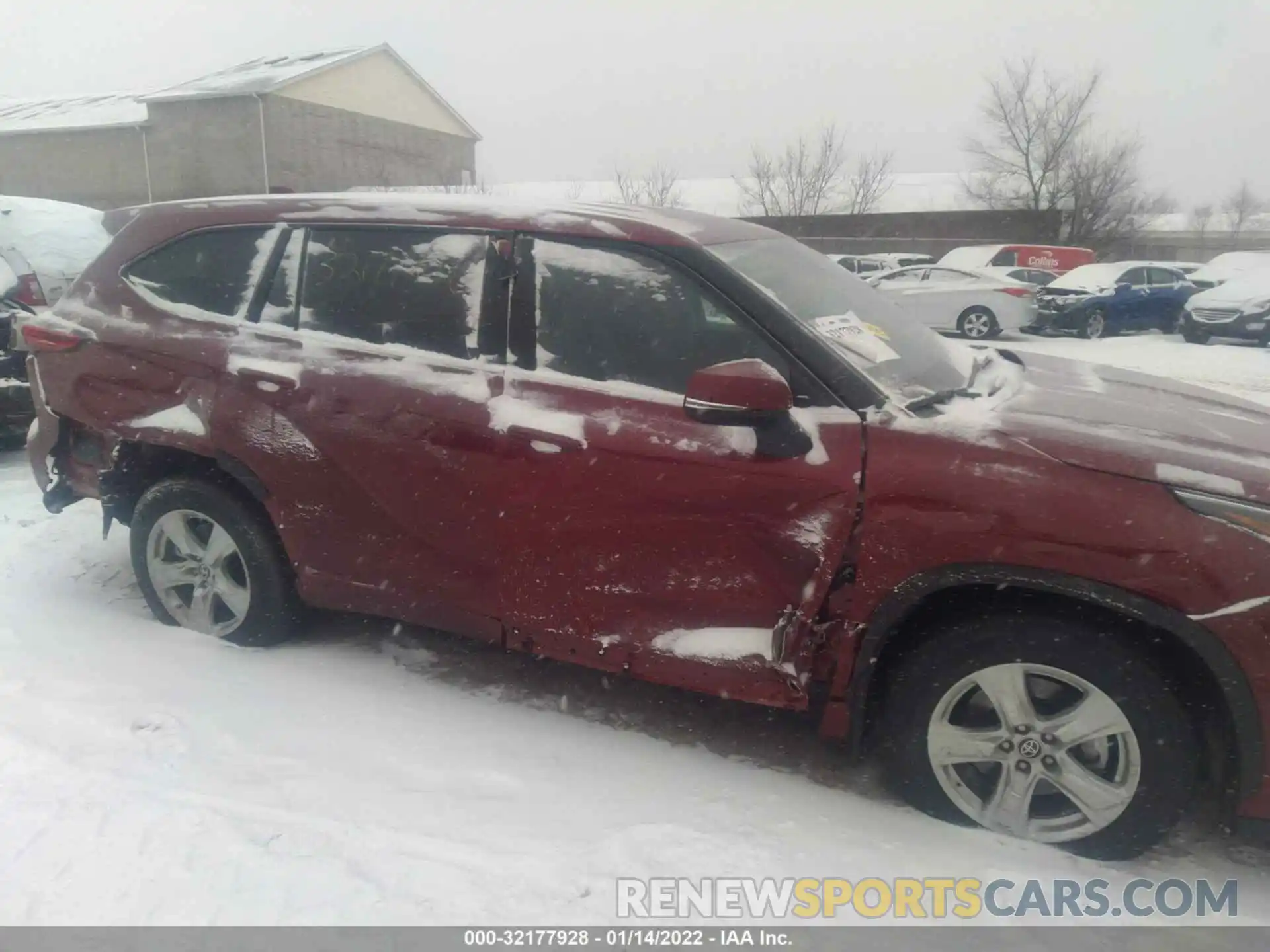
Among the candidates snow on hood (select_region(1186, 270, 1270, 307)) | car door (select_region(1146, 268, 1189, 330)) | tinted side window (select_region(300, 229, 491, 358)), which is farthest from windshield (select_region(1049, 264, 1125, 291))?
tinted side window (select_region(300, 229, 491, 358))

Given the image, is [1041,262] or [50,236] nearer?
[50,236]

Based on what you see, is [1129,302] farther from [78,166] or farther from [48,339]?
[78,166]

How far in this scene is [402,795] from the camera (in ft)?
9.01

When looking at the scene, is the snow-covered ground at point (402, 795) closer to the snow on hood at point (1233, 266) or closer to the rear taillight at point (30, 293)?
the rear taillight at point (30, 293)

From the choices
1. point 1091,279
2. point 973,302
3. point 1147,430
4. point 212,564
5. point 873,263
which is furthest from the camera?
point 873,263

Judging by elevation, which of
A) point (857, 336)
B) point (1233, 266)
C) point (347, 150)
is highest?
point (347, 150)

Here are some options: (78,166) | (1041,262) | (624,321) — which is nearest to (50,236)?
(624,321)

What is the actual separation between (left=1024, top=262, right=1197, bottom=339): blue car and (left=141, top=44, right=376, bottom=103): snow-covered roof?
26347mm

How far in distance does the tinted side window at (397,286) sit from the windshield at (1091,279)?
61.2 ft

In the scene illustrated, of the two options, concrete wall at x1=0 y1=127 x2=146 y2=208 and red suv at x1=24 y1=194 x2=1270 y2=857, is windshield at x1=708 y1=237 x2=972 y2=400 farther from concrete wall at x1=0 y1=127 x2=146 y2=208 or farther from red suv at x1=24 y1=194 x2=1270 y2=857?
concrete wall at x1=0 y1=127 x2=146 y2=208

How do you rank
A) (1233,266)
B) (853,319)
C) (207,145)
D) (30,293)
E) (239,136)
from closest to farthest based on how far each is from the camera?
(853,319) → (30,293) → (1233,266) → (239,136) → (207,145)

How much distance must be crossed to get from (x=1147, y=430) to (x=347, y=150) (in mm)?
36497

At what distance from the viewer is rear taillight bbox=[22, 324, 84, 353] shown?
377 cm

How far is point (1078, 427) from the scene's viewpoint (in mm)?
2572
